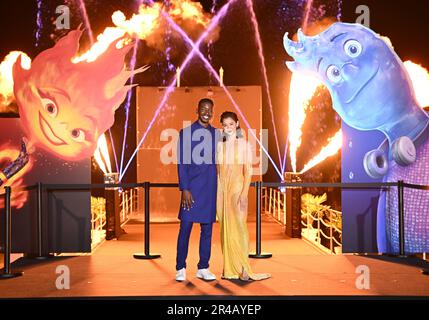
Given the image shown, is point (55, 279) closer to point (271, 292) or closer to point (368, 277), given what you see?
point (271, 292)

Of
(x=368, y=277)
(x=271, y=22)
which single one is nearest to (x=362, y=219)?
(x=368, y=277)

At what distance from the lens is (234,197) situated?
19.6 feet

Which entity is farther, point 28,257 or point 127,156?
point 127,156

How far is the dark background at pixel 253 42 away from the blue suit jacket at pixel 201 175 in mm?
2632

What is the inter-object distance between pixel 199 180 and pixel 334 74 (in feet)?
8.82

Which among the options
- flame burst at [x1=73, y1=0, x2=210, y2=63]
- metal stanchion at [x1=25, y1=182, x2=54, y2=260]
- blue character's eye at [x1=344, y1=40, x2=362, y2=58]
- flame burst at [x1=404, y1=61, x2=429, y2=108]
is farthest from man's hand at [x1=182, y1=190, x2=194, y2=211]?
flame burst at [x1=404, y1=61, x2=429, y2=108]

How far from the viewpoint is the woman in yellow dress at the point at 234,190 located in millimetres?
5957

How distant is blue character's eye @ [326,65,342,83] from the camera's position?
25.7ft

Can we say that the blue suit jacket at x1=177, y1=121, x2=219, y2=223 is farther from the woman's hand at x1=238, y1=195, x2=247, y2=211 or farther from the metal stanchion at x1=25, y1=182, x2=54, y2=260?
the metal stanchion at x1=25, y1=182, x2=54, y2=260

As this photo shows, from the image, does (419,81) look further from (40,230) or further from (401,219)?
(40,230)

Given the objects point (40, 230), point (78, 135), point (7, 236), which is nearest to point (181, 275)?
point (7, 236)

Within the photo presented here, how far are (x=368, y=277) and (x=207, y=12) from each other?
7939 millimetres
